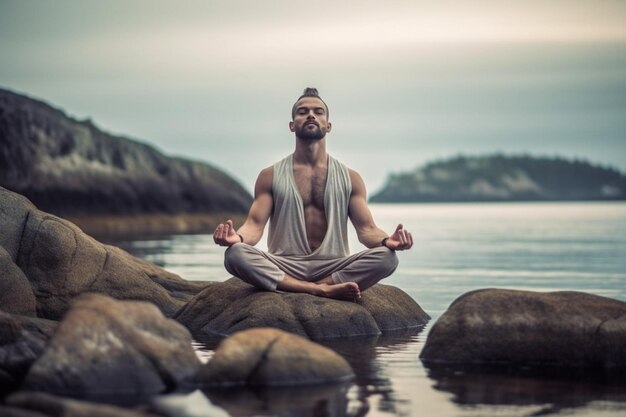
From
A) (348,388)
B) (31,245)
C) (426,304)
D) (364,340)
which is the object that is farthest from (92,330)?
(426,304)

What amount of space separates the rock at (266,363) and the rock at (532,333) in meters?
1.63

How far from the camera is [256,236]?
1533cm

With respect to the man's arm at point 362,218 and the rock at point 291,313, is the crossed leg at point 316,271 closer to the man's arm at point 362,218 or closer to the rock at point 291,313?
the rock at point 291,313

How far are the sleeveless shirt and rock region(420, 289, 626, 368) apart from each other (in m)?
3.27

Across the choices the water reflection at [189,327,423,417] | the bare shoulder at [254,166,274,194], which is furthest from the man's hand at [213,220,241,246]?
the water reflection at [189,327,423,417]

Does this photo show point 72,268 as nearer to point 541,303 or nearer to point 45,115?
point 541,303

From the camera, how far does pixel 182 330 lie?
10922 mm

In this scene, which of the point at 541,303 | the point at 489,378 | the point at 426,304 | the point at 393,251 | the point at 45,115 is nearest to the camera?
the point at 489,378

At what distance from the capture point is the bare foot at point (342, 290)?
14.8 meters

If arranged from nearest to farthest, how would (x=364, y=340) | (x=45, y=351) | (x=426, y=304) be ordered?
(x=45, y=351)
(x=364, y=340)
(x=426, y=304)

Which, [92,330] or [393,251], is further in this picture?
[393,251]

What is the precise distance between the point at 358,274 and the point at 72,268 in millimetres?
3566

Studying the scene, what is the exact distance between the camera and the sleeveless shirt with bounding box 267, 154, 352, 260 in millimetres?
15328

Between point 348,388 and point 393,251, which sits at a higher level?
point 393,251
